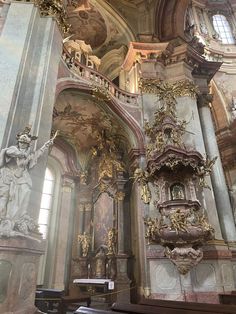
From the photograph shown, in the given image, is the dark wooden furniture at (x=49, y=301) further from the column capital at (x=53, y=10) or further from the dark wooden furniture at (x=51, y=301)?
the column capital at (x=53, y=10)

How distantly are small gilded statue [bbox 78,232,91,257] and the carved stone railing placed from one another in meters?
4.92

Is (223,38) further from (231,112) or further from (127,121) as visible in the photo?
(127,121)

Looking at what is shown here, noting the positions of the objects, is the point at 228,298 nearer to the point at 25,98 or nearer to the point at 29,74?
the point at 25,98

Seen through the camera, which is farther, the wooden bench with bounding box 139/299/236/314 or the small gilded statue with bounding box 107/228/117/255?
the small gilded statue with bounding box 107/228/117/255

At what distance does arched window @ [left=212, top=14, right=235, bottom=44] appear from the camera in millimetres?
17223

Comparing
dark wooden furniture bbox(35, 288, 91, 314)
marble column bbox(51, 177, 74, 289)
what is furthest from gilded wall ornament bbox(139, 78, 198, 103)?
dark wooden furniture bbox(35, 288, 91, 314)

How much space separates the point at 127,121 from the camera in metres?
8.60

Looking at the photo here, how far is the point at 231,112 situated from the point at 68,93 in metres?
10.3

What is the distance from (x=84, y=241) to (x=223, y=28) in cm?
1704

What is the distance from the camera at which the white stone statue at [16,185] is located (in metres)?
4.20

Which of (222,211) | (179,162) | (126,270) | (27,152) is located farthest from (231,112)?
(27,152)

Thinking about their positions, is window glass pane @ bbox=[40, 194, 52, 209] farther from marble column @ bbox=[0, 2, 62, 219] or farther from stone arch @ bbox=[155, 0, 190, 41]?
stone arch @ bbox=[155, 0, 190, 41]

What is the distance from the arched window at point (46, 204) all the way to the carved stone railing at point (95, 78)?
414cm

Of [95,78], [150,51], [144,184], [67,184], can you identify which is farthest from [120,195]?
[150,51]
